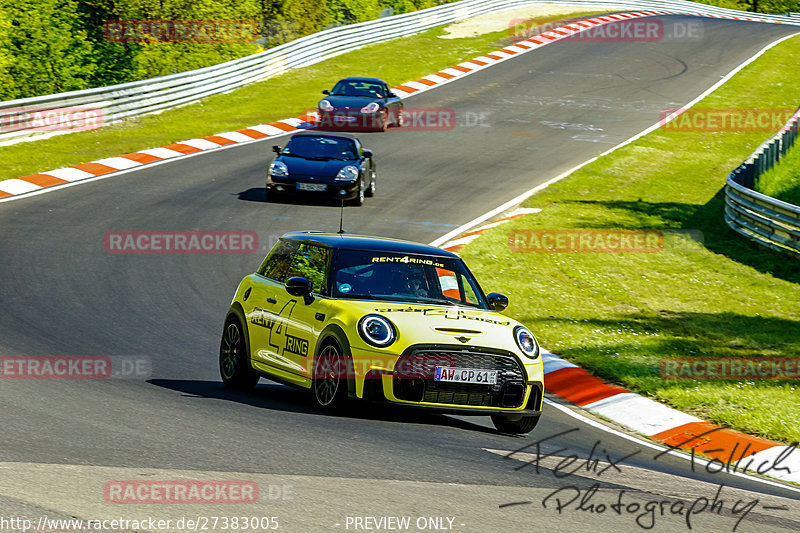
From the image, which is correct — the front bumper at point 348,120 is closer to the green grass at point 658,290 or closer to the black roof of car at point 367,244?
the green grass at point 658,290

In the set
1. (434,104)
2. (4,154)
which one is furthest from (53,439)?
(434,104)

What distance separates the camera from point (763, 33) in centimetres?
5066

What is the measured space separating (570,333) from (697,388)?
2.42 meters

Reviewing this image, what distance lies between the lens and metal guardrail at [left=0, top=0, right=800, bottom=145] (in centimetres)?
2739

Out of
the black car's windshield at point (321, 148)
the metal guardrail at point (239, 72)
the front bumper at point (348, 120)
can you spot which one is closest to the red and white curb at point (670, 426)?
the black car's windshield at point (321, 148)

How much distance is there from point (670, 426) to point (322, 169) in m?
12.4

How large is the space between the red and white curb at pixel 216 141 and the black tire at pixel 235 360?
439 inches

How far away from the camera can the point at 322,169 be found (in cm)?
2150

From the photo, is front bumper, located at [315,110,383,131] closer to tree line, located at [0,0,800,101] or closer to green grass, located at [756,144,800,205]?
tree line, located at [0,0,800,101]

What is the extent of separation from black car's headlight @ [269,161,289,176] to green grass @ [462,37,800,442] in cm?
445

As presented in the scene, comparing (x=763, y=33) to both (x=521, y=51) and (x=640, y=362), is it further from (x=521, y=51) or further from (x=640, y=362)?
(x=640, y=362)

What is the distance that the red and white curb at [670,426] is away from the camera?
927 cm

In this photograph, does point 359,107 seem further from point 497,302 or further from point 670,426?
point 670,426

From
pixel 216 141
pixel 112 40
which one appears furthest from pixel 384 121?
pixel 112 40
